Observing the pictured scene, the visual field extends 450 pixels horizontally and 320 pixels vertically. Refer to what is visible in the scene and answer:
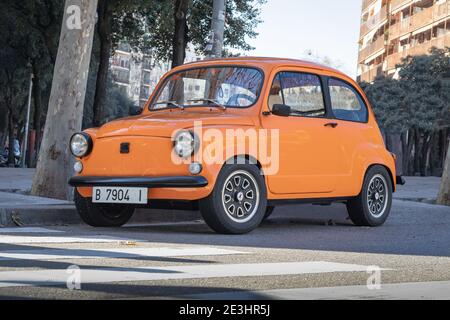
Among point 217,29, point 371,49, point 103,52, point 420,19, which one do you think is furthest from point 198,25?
point 371,49

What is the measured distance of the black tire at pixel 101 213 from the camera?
34.2 feet

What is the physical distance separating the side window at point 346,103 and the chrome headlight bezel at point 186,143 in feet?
8.44

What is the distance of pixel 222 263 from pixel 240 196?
2761mm

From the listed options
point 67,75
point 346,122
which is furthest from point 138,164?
point 67,75

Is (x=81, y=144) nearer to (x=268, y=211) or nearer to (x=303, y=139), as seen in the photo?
(x=303, y=139)

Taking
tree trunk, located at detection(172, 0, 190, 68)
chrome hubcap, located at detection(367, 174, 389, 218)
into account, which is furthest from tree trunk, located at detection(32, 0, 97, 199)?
tree trunk, located at detection(172, 0, 190, 68)

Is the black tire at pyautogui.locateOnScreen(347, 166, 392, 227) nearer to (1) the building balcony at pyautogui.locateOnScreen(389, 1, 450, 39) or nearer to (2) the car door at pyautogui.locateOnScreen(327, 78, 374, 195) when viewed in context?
(2) the car door at pyautogui.locateOnScreen(327, 78, 374, 195)

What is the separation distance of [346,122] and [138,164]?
2.87 meters

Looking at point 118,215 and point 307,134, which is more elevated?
point 307,134

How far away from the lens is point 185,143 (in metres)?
9.48

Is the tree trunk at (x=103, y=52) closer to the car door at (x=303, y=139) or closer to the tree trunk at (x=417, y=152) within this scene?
the tree trunk at (x=417, y=152)

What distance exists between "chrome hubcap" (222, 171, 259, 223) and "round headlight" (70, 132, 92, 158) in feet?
5.21

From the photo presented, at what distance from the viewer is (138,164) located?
9.85 meters
